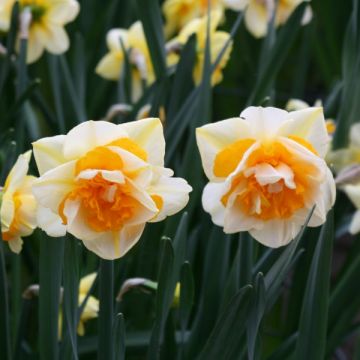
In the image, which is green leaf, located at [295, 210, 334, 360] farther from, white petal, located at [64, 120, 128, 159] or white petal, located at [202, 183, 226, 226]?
white petal, located at [64, 120, 128, 159]

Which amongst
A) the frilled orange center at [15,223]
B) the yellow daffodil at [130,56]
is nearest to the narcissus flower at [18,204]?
the frilled orange center at [15,223]

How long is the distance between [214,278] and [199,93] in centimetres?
37

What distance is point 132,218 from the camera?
83cm

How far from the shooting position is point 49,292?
102 cm

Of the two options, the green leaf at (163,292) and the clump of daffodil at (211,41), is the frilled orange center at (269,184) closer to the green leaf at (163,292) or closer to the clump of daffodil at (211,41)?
the green leaf at (163,292)

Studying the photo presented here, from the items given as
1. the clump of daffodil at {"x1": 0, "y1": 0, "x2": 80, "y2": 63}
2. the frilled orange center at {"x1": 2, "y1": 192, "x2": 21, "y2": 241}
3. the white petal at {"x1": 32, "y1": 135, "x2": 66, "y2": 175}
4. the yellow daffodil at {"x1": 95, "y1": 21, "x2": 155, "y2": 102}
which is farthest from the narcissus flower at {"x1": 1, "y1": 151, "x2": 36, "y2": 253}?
the yellow daffodil at {"x1": 95, "y1": 21, "x2": 155, "y2": 102}

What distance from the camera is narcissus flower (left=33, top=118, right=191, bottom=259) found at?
81 cm

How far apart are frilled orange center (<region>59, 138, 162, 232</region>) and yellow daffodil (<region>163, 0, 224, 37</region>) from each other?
52.8 inches

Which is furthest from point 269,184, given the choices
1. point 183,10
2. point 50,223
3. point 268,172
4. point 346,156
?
point 183,10

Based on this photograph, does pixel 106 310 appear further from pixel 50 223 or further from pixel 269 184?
pixel 269 184

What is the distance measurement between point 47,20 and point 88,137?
0.97m

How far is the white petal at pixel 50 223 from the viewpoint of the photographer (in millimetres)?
877

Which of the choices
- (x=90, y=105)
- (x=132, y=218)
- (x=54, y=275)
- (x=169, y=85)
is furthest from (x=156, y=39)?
(x=132, y=218)

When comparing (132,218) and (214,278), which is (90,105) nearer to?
(214,278)
